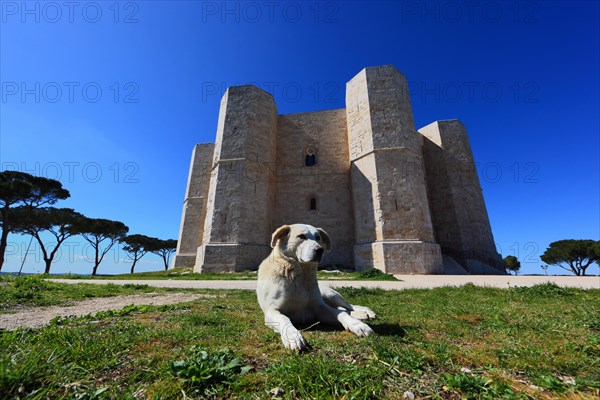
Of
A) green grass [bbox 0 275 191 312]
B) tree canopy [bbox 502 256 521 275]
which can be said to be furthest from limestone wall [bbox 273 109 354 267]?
tree canopy [bbox 502 256 521 275]

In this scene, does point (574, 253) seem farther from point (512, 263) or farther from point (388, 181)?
point (388, 181)

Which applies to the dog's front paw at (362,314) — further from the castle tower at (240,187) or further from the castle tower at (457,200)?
the castle tower at (457,200)

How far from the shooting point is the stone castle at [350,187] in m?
14.3

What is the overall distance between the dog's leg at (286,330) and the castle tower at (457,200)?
58.0 ft

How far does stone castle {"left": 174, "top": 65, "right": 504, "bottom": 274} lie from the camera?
14.3 meters

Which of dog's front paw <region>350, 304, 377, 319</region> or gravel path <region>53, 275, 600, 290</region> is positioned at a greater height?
dog's front paw <region>350, 304, 377, 319</region>

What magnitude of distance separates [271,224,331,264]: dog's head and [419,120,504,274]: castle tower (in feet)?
57.4

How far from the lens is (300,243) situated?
2.50 metres

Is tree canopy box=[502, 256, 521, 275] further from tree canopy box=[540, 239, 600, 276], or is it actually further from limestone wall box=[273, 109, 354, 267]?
limestone wall box=[273, 109, 354, 267]

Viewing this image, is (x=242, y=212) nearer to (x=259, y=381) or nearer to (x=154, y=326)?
(x=154, y=326)

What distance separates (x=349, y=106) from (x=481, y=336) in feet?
58.8

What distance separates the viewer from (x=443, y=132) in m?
19.6

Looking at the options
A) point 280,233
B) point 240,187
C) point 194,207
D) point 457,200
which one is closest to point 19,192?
point 194,207

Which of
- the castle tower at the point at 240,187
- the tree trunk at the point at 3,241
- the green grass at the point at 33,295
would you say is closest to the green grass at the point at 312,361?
the green grass at the point at 33,295
